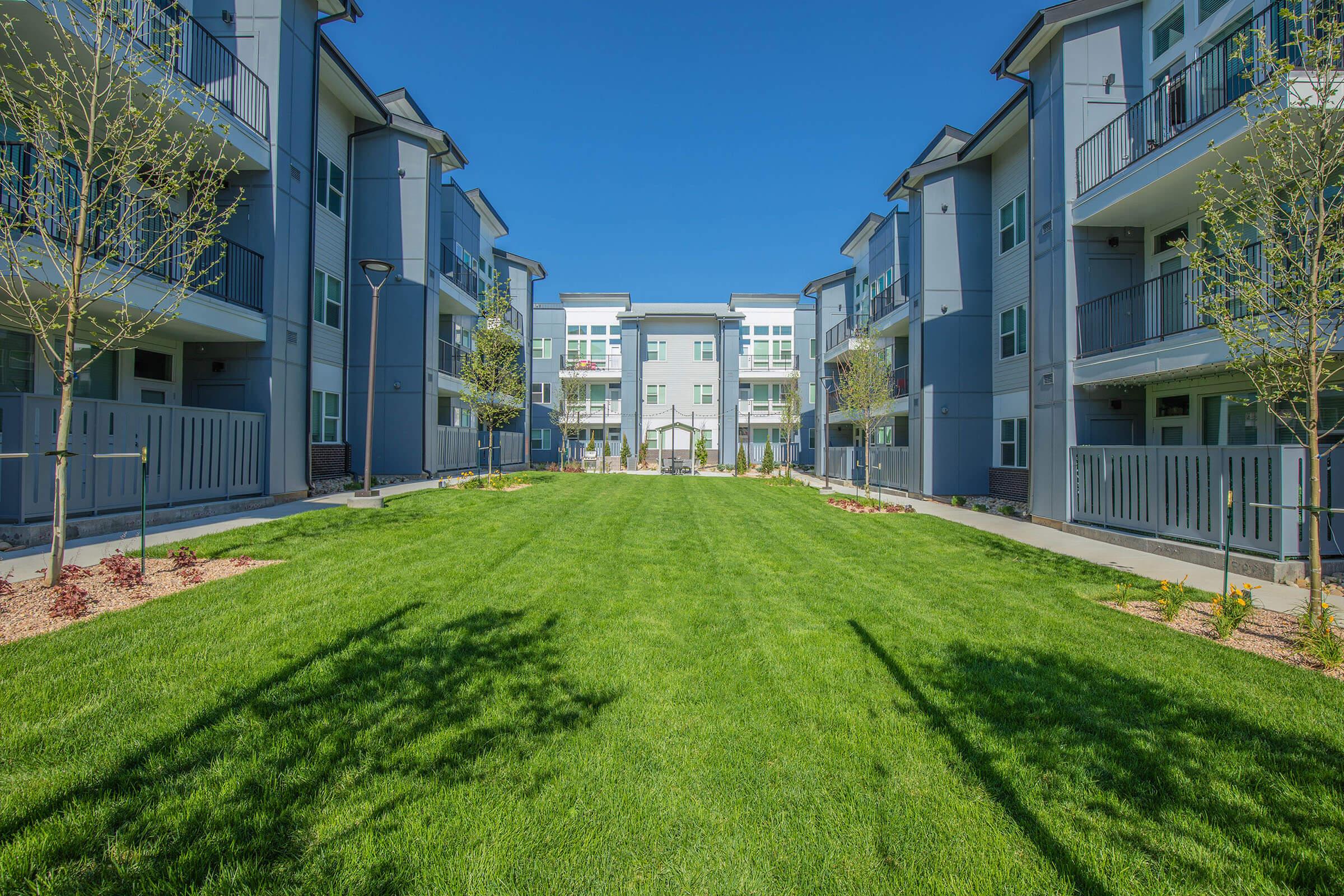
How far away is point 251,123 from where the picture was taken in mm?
12781

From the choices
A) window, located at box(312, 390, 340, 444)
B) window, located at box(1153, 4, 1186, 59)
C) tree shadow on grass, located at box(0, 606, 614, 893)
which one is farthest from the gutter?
window, located at box(312, 390, 340, 444)

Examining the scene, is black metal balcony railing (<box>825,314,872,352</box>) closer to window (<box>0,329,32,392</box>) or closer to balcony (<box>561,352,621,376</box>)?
balcony (<box>561,352,621,376</box>)

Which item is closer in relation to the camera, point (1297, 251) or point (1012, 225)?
point (1297, 251)

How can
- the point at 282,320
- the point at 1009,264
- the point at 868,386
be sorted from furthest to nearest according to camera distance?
the point at 1009,264
the point at 868,386
the point at 282,320

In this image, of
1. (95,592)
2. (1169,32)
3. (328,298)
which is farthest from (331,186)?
(1169,32)

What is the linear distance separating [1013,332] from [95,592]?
2004cm

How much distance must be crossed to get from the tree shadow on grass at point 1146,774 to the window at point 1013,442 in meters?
14.1

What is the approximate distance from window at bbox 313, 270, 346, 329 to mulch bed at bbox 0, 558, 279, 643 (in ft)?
39.9

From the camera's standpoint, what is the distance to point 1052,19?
12211mm

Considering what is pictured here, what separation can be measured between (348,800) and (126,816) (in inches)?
34.6

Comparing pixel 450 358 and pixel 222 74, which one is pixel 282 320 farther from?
pixel 450 358

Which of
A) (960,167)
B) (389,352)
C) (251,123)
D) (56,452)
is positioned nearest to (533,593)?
(56,452)

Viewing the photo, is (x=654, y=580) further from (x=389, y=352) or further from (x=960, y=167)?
(x=960, y=167)

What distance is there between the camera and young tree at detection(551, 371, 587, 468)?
106 ft
